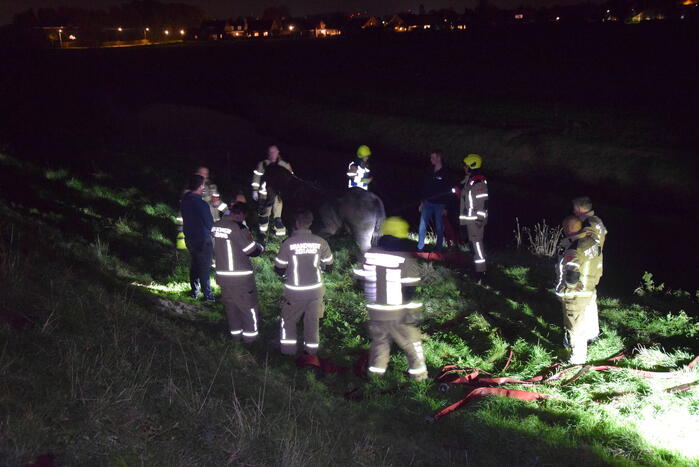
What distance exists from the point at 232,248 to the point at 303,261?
896 mm

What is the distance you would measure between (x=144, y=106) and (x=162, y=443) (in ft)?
123

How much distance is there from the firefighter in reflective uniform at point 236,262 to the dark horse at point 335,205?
7.05ft

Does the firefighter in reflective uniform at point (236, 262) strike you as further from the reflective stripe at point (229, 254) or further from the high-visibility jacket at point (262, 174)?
the high-visibility jacket at point (262, 174)

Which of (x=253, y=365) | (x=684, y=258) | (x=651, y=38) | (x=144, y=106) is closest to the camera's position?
(x=253, y=365)

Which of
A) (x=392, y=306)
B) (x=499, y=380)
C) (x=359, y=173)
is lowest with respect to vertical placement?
(x=499, y=380)

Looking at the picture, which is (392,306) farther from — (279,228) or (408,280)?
(279,228)

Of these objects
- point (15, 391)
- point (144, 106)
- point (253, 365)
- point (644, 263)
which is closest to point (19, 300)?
point (15, 391)

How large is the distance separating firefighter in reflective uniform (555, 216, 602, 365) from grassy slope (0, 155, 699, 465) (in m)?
0.46

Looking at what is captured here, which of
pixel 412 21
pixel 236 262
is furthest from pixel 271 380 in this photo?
pixel 412 21

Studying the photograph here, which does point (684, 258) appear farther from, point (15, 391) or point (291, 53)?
point (291, 53)

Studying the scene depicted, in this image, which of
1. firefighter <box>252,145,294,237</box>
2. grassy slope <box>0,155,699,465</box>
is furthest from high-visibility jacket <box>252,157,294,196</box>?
grassy slope <box>0,155,699,465</box>

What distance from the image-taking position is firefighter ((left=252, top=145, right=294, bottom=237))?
10836 millimetres

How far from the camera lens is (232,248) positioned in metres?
7.28

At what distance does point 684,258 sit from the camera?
16.5m
